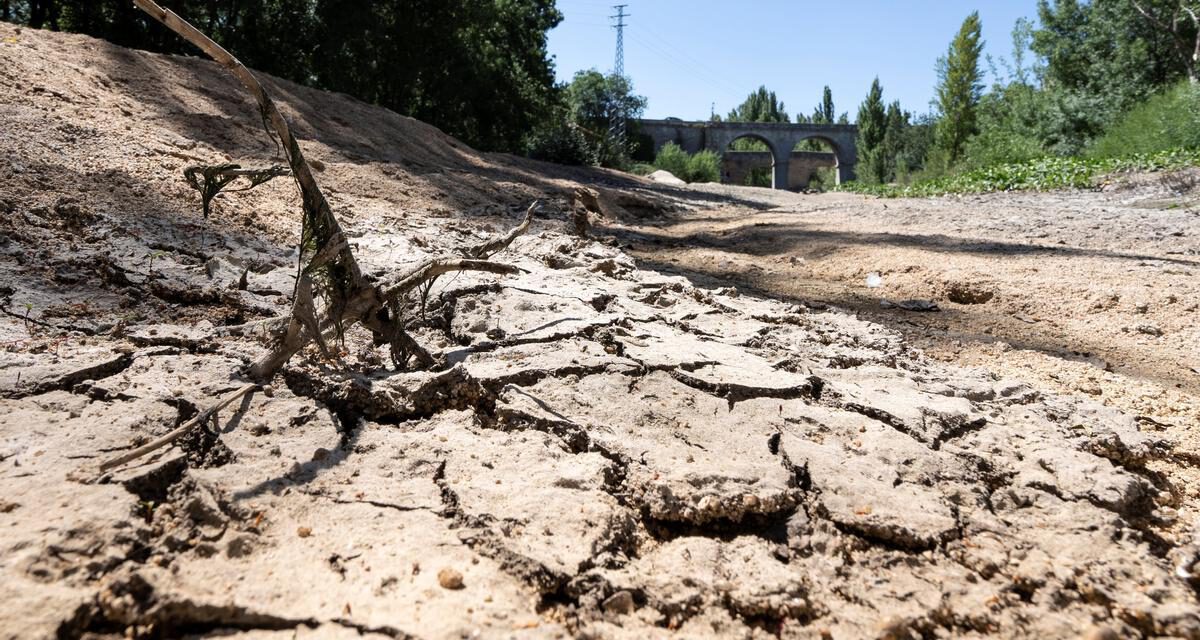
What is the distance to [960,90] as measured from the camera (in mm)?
21297

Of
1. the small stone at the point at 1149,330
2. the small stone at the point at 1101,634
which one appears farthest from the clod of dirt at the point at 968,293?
the small stone at the point at 1101,634

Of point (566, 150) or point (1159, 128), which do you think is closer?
point (1159, 128)

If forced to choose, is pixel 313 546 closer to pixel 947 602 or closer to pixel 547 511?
pixel 547 511

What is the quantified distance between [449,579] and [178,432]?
698mm

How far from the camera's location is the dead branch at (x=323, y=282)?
6.20 ft

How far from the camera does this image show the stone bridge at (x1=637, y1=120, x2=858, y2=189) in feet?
112

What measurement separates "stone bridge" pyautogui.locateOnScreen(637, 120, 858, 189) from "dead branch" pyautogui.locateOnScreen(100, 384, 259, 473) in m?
32.5

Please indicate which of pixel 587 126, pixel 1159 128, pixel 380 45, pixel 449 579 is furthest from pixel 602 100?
pixel 449 579

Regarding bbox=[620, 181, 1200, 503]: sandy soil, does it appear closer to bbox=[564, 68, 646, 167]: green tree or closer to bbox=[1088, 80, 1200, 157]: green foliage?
bbox=[1088, 80, 1200, 157]: green foliage

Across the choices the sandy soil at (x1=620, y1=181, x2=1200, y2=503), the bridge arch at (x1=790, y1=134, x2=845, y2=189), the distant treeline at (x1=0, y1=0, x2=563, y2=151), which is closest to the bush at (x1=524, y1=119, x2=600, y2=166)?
the distant treeline at (x1=0, y1=0, x2=563, y2=151)

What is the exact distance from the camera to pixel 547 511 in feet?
4.85

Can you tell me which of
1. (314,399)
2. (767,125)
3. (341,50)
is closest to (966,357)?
(314,399)

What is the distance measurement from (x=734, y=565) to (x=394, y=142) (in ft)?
23.7

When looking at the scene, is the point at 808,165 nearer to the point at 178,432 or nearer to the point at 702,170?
the point at 702,170
